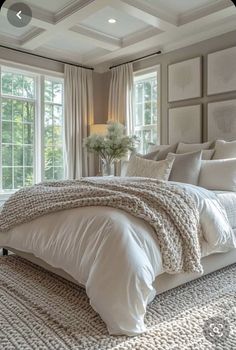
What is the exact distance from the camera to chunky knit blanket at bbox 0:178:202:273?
1.94m

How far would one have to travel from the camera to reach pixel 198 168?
3334 mm

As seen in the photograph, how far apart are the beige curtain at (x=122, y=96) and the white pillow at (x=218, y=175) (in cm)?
229

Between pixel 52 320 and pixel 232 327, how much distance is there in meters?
1.02

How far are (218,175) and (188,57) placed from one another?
2.22m

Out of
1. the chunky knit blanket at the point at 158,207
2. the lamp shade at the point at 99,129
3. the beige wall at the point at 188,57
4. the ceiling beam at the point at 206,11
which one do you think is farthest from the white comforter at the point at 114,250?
the lamp shade at the point at 99,129

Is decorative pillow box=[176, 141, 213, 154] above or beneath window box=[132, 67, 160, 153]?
beneath

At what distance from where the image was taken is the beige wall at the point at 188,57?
423cm

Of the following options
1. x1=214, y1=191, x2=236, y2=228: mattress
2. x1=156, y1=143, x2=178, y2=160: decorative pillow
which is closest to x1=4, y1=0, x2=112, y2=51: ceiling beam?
x1=156, y1=143, x2=178, y2=160: decorative pillow

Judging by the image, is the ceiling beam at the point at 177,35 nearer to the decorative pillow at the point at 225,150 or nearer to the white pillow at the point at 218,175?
the decorative pillow at the point at 225,150

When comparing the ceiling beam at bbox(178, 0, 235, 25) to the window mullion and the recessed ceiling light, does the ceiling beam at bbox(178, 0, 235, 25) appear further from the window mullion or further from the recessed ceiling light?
the window mullion

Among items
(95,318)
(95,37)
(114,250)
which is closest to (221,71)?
(95,37)

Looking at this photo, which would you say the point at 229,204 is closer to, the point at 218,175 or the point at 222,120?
the point at 218,175

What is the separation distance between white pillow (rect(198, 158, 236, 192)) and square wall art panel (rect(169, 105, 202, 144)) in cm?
119

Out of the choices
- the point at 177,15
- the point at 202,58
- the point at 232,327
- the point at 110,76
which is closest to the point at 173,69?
the point at 202,58
